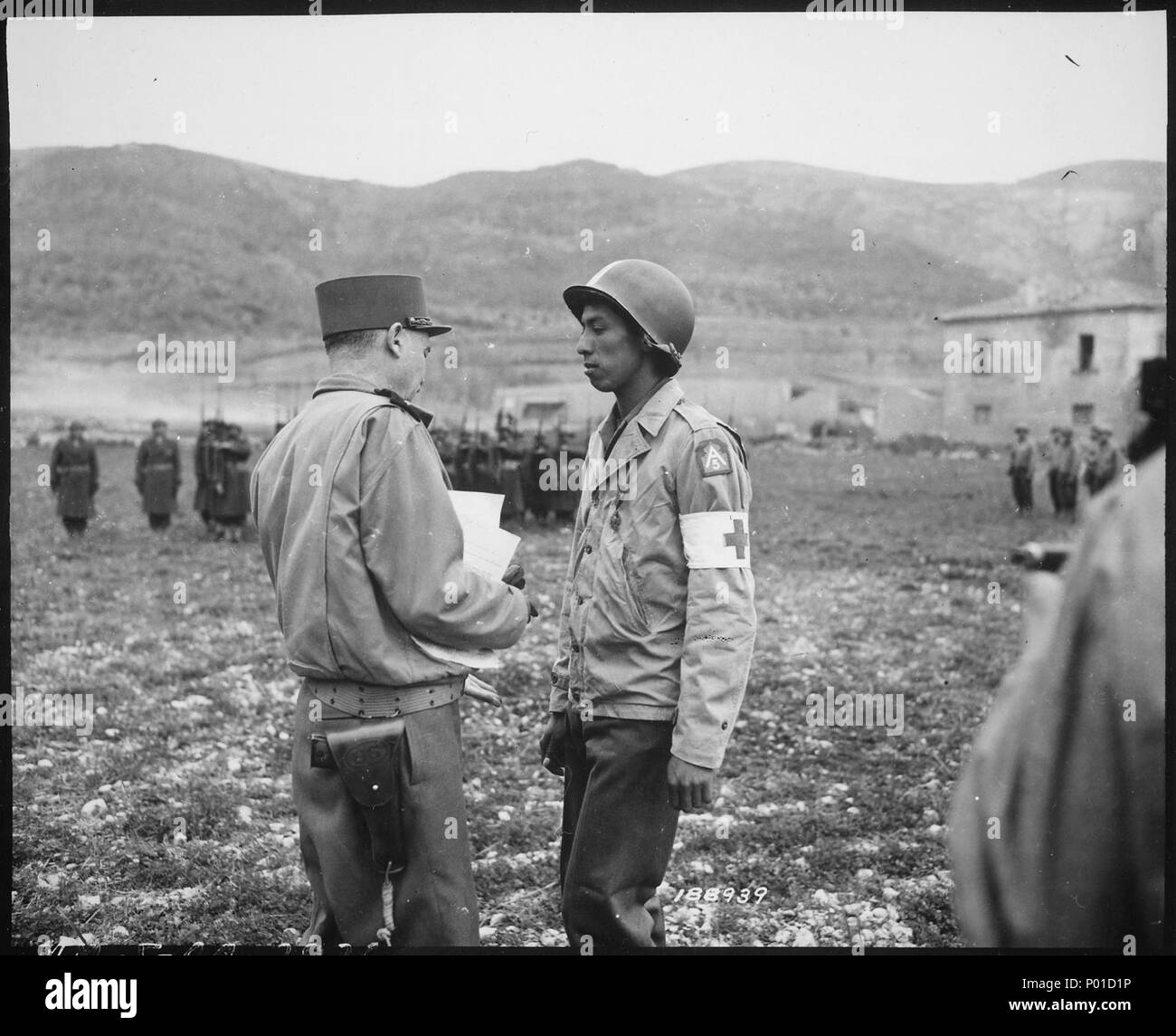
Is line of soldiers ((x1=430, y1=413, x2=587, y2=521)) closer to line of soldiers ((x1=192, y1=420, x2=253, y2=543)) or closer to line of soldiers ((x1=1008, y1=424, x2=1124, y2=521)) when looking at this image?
line of soldiers ((x1=192, y1=420, x2=253, y2=543))

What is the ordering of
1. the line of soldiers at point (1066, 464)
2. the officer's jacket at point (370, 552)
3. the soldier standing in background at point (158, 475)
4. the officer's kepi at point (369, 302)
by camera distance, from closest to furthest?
1. the officer's jacket at point (370, 552)
2. the officer's kepi at point (369, 302)
3. the line of soldiers at point (1066, 464)
4. the soldier standing in background at point (158, 475)

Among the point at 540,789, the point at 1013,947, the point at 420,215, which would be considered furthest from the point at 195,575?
the point at 1013,947

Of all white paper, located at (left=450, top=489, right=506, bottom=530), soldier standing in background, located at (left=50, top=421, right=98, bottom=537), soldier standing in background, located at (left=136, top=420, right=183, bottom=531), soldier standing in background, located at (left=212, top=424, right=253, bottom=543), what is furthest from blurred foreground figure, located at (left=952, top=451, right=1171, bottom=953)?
soldier standing in background, located at (left=212, top=424, right=253, bottom=543)

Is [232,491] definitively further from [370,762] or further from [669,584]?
[669,584]

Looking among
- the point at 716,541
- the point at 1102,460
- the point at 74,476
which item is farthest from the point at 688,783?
the point at 74,476

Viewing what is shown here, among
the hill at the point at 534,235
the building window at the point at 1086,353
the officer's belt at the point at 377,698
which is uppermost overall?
the hill at the point at 534,235

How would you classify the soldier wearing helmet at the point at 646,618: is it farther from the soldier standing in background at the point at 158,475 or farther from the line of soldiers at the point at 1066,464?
the soldier standing in background at the point at 158,475

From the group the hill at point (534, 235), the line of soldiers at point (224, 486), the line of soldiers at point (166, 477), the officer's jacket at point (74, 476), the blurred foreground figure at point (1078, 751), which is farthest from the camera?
the line of soldiers at point (224, 486)

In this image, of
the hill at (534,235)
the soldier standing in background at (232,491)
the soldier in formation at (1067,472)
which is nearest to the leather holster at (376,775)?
the hill at (534,235)

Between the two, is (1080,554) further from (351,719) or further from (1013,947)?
(351,719)
